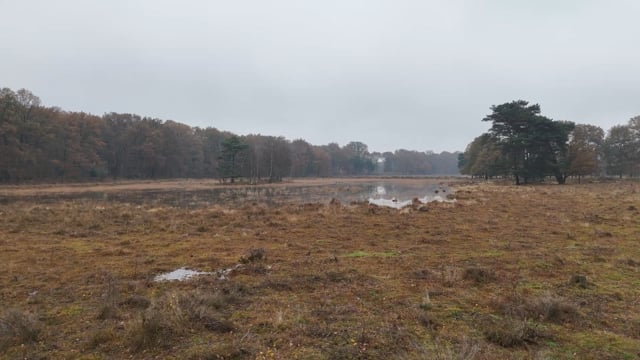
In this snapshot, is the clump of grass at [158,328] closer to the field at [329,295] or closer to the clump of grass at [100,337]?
the field at [329,295]

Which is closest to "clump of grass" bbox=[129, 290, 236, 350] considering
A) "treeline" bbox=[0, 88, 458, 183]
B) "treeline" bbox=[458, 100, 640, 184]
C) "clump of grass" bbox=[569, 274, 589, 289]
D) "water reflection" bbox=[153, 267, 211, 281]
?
"water reflection" bbox=[153, 267, 211, 281]

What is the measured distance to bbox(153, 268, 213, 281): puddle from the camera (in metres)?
8.57

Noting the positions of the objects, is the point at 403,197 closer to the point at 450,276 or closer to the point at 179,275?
the point at 450,276

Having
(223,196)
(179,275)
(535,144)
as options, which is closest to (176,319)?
(179,275)

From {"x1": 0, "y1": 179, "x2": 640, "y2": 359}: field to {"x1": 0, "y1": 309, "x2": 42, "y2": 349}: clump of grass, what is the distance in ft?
0.06

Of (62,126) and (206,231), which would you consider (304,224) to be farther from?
(62,126)

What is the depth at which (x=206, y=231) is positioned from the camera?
1584 cm

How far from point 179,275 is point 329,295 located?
4007 mm

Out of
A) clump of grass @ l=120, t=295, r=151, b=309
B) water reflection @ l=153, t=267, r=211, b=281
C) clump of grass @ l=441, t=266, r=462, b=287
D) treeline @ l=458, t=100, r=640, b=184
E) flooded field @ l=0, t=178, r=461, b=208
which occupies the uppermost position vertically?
treeline @ l=458, t=100, r=640, b=184

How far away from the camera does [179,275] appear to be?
29.1ft

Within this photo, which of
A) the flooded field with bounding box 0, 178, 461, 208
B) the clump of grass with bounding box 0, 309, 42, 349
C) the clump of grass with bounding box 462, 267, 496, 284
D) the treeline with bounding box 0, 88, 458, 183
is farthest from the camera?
the treeline with bounding box 0, 88, 458, 183

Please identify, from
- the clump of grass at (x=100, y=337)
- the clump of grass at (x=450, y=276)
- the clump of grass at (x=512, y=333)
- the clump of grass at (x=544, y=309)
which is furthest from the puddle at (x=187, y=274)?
the clump of grass at (x=544, y=309)

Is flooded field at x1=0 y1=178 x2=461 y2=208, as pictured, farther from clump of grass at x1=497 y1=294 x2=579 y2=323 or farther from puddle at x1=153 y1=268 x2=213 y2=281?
clump of grass at x1=497 y1=294 x2=579 y2=323

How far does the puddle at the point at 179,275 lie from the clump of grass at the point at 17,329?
314cm
